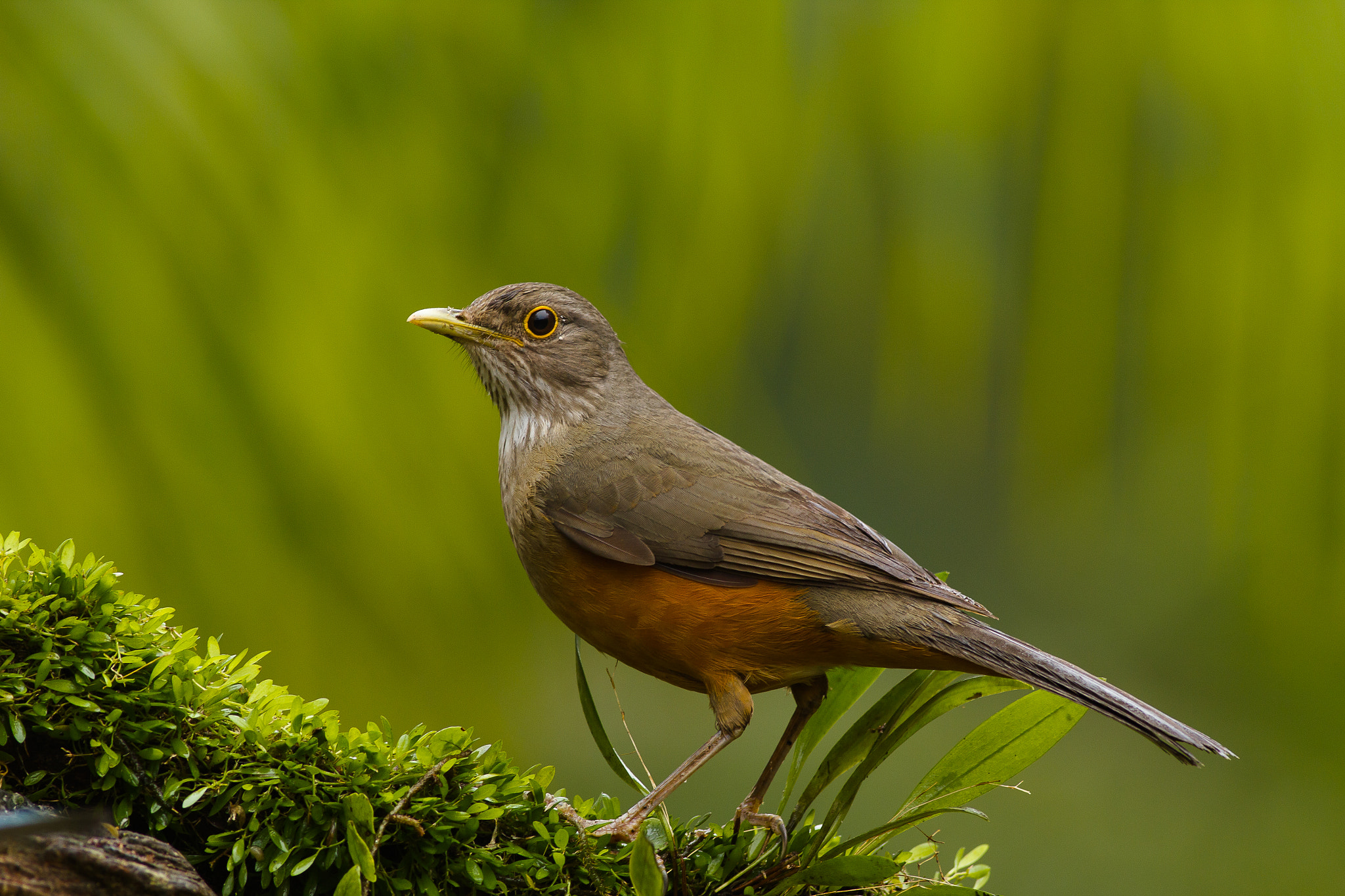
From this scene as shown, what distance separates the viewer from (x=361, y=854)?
6.54ft

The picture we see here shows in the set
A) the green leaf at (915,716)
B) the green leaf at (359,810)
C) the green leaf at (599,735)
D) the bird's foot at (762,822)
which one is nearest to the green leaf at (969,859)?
the green leaf at (915,716)

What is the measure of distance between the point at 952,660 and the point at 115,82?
296 cm

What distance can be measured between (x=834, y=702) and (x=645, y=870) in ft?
3.59

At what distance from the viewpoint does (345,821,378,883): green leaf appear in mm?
1975

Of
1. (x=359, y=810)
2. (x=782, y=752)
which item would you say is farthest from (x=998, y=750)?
(x=359, y=810)

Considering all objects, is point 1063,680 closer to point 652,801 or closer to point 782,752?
point 782,752

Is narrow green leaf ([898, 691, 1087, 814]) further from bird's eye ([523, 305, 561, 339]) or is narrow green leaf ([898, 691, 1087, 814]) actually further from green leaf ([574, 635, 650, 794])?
bird's eye ([523, 305, 561, 339])

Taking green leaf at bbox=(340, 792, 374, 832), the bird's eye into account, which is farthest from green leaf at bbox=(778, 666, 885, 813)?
the bird's eye

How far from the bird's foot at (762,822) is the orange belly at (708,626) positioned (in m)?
0.34

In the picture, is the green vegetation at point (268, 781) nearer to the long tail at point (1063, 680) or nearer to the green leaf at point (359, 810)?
the green leaf at point (359, 810)

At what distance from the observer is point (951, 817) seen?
606 cm

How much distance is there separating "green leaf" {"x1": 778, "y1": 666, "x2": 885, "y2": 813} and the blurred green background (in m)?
1.58

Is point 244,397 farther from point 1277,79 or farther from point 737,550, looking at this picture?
point 1277,79

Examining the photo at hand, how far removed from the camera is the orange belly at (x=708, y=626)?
2844mm
